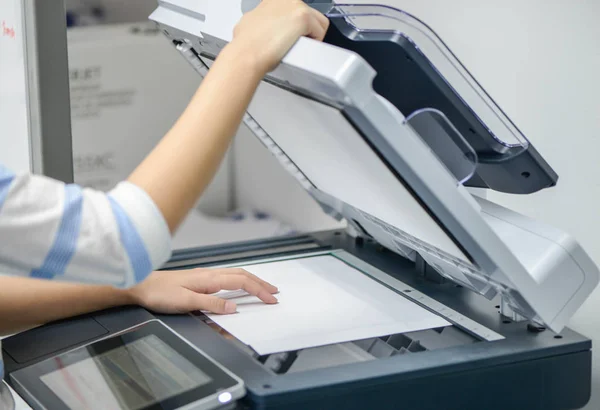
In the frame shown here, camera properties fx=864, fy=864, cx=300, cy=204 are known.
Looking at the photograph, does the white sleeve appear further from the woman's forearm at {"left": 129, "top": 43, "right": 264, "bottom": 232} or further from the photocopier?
the photocopier

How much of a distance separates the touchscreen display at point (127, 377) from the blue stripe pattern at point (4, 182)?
0.28 m

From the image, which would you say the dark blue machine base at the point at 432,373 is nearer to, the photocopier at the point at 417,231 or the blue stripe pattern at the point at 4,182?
the photocopier at the point at 417,231

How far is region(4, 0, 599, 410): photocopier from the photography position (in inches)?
30.9

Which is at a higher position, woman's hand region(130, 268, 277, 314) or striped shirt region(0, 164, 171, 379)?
striped shirt region(0, 164, 171, 379)

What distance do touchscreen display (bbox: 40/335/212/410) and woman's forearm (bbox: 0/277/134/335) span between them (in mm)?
112

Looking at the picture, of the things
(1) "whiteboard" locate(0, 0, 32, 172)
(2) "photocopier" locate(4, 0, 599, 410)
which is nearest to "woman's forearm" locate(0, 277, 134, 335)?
(2) "photocopier" locate(4, 0, 599, 410)

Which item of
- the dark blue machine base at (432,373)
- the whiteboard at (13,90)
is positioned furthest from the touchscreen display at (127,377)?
the whiteboard at (13,90)

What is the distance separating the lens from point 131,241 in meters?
0.70

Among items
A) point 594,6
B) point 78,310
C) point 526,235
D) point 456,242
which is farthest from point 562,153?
point 78,310

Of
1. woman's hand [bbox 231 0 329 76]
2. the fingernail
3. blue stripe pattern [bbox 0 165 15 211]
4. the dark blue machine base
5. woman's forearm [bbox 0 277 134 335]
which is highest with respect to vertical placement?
woman's hand [bbox 231 0 329 76]

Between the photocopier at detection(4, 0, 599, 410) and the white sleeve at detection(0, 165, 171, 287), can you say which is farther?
the photocopier at detection(4, 0, 599, 410)

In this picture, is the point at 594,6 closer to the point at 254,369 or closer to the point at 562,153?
the point at 562,153

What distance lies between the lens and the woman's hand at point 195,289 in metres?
1.03

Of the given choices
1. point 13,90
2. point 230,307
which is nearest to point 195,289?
point 230,307
